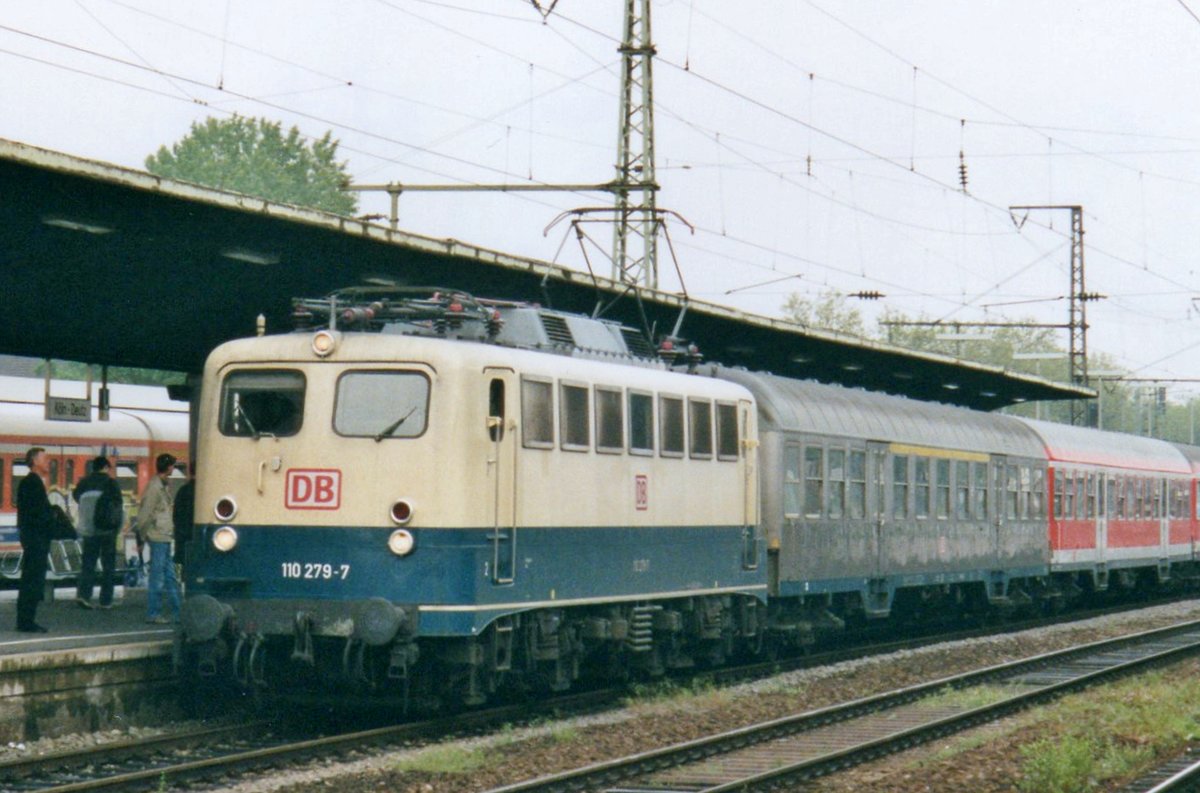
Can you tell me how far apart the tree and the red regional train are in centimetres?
5074

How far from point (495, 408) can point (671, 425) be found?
3.23 metres

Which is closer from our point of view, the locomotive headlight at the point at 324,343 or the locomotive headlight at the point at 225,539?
the locomotive headlight at the point at 225,539

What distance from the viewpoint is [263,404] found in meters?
15.4

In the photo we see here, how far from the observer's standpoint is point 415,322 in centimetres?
Answer: 1572

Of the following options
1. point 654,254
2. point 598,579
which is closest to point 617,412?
point 598,579

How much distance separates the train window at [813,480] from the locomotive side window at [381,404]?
8055mm

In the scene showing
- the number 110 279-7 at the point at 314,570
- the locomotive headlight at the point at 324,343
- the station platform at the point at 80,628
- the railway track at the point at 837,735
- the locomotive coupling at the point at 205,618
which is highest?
the locomotive headlight at the point at 324,343

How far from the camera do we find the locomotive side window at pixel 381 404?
14883 mm

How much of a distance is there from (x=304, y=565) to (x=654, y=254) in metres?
13.2

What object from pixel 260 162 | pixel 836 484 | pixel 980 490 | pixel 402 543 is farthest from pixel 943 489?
pixel 260 162

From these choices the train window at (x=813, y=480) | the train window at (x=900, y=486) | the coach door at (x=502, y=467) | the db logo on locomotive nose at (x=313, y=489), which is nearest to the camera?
the db logo on locomotive nose at (x=313, y=489)

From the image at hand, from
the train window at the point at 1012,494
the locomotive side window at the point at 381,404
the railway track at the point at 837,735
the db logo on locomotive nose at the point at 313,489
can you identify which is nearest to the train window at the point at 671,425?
the railway track at the point at 837,735

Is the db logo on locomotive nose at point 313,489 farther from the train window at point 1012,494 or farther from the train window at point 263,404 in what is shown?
the train window at point 1012,494

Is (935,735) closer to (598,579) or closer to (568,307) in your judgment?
(598,579)
